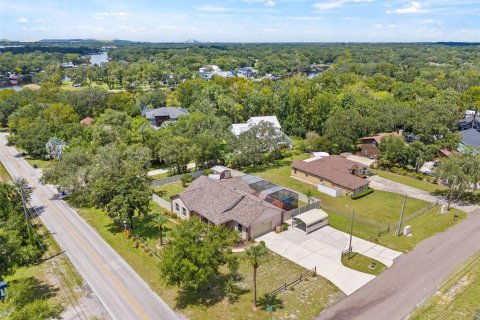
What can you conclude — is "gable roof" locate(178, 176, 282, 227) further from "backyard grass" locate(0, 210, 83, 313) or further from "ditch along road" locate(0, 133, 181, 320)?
"backyard grass" locate(0, 210, 83, 313)

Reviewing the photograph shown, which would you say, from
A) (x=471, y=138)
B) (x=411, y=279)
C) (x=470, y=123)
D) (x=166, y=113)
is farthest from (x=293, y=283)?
(x=470, y=123)

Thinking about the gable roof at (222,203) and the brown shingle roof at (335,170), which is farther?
the brown shingle roof at (335,170)

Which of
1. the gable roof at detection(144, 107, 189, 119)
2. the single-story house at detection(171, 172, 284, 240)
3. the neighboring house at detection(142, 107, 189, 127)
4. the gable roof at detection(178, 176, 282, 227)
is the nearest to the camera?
the single-story house at detection(171, 172, 284, 240)

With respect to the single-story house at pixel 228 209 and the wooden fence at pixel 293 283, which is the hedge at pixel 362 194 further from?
the wooden fence at pixel 293 283

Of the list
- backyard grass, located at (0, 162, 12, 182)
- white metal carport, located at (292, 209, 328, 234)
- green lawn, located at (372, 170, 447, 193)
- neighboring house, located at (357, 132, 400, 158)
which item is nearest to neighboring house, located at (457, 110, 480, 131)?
neighboring house, located at (357, 132, 400, 158)

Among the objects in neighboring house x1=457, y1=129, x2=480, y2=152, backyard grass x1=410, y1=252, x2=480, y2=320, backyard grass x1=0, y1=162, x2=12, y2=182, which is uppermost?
neighboring house x1=457, y1=129, x2=480, y2=152

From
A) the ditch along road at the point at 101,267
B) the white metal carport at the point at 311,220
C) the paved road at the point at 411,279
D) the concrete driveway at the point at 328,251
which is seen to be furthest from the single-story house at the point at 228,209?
the paved road at the point at 411,279

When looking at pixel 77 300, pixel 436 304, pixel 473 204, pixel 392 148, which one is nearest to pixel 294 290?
pixel 436 304
